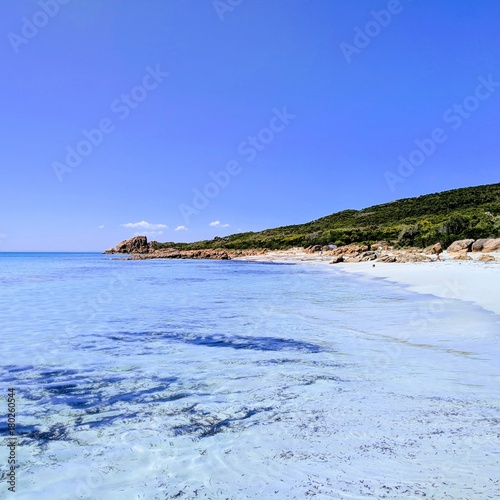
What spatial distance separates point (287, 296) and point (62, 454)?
13.7m

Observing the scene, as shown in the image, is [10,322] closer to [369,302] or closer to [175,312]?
[175,312]

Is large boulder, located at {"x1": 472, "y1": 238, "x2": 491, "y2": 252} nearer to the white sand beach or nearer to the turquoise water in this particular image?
the white sand beach

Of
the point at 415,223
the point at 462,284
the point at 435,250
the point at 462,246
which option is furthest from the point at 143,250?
the point at 462,284

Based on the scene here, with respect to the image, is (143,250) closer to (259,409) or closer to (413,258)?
(413,258)

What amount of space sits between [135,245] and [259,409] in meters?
128

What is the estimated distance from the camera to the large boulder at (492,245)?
3266 centimetres

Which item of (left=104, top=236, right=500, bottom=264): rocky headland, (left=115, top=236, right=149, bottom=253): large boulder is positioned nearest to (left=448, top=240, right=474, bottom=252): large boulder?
(left=104, top=236, right=500, bottom=264): rocky headland

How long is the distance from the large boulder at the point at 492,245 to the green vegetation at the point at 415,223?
7.69 metres

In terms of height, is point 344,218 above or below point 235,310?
above

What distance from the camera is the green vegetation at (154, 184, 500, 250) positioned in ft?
156

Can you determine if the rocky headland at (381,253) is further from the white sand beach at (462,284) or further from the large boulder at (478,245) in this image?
the white sand beach at (462,284)

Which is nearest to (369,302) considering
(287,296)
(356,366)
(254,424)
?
(287,296)

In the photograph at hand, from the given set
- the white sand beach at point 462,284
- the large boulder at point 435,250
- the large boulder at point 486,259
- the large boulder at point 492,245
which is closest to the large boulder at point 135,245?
the large boulder at point 435,250

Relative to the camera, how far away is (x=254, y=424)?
4469 millimetres
